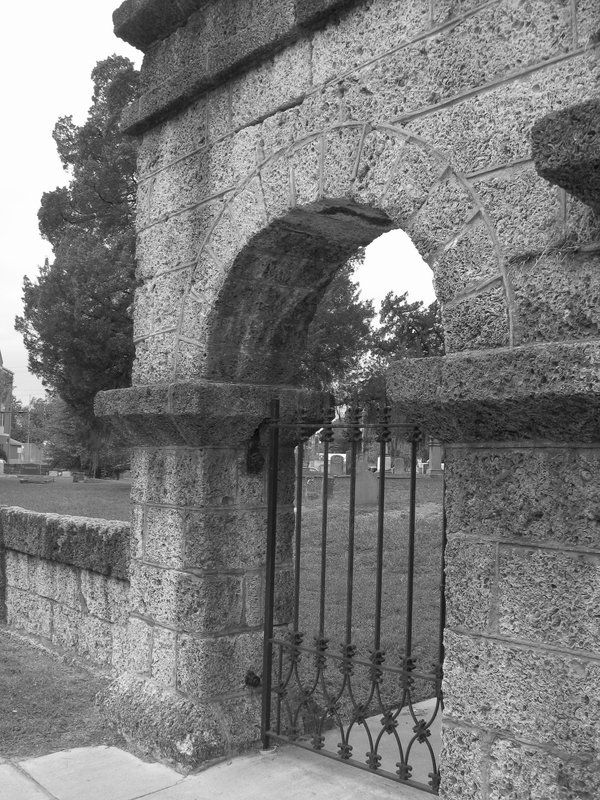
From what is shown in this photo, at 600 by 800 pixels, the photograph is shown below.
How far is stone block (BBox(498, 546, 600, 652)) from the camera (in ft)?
7.42

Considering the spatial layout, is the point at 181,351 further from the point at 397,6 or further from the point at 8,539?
the point at 8,539

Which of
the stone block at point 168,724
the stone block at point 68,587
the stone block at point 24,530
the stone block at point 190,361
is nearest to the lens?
the stone block at point 168,724

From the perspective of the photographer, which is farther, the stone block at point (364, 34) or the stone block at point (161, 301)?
the stone block at point (161, 301)

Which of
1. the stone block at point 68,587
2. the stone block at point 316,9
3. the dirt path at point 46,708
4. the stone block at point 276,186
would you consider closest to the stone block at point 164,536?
the dirt path at point 46,708

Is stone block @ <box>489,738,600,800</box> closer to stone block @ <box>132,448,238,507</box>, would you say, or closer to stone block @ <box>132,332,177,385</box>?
stone block @ <box>132,448,238,507</box>

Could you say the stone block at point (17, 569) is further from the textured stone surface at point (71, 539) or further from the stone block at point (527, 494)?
the stone block at point (527, 494)

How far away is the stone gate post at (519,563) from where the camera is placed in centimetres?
224

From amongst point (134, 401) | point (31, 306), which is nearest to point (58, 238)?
point (31, 306)

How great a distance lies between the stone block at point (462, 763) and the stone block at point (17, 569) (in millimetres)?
4095

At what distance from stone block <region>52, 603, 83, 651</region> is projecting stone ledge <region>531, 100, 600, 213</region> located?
4.17m

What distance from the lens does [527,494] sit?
2.40 metres

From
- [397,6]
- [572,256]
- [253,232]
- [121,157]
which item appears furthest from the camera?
[121,157]

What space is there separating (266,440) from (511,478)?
1609mm

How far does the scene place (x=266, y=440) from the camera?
12.6ft
